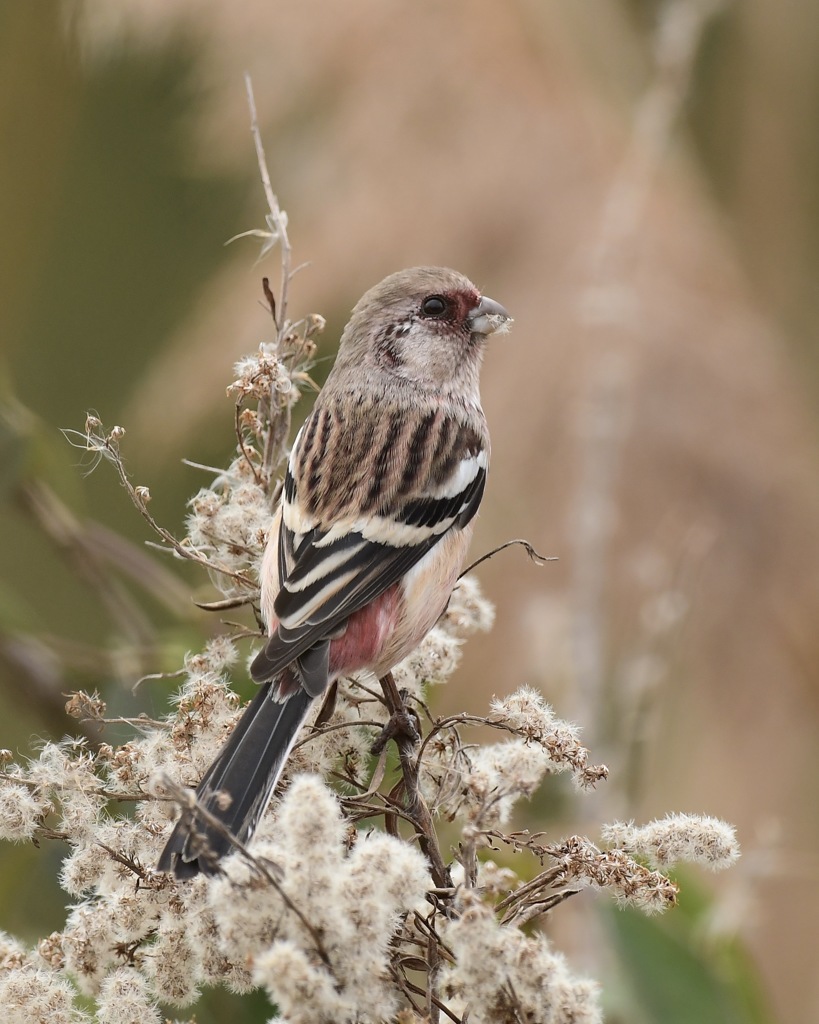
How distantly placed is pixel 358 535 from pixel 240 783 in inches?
28.0

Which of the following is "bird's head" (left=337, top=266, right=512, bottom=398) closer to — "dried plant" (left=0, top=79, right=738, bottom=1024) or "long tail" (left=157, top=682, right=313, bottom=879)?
"dried plant" (left=0, top=79, right=738, bottom=1024)

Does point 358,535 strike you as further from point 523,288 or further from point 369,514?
point 523,288

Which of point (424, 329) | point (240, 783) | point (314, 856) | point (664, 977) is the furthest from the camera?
point (424, 329)

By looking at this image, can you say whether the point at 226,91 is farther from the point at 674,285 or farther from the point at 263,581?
the point at 263,581

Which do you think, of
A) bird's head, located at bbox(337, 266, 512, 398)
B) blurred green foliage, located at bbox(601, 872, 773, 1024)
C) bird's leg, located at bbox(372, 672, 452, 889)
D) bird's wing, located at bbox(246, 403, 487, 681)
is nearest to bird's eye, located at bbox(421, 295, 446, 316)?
bird's head, located at bbox(337, 266, 512, 398)

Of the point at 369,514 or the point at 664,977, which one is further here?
the point at 369,514

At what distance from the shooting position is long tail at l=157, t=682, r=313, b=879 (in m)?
1.21

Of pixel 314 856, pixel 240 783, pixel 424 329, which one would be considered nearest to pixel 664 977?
pixel 240 783

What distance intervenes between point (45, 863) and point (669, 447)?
356cm

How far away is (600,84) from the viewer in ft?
20.5

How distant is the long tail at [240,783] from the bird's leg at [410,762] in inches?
4.6

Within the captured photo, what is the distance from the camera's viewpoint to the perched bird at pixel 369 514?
1.57 m

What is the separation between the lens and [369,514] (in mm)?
2059

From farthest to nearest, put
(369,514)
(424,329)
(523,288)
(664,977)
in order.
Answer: (523,288), (424,329), (369,514), (664,977)
